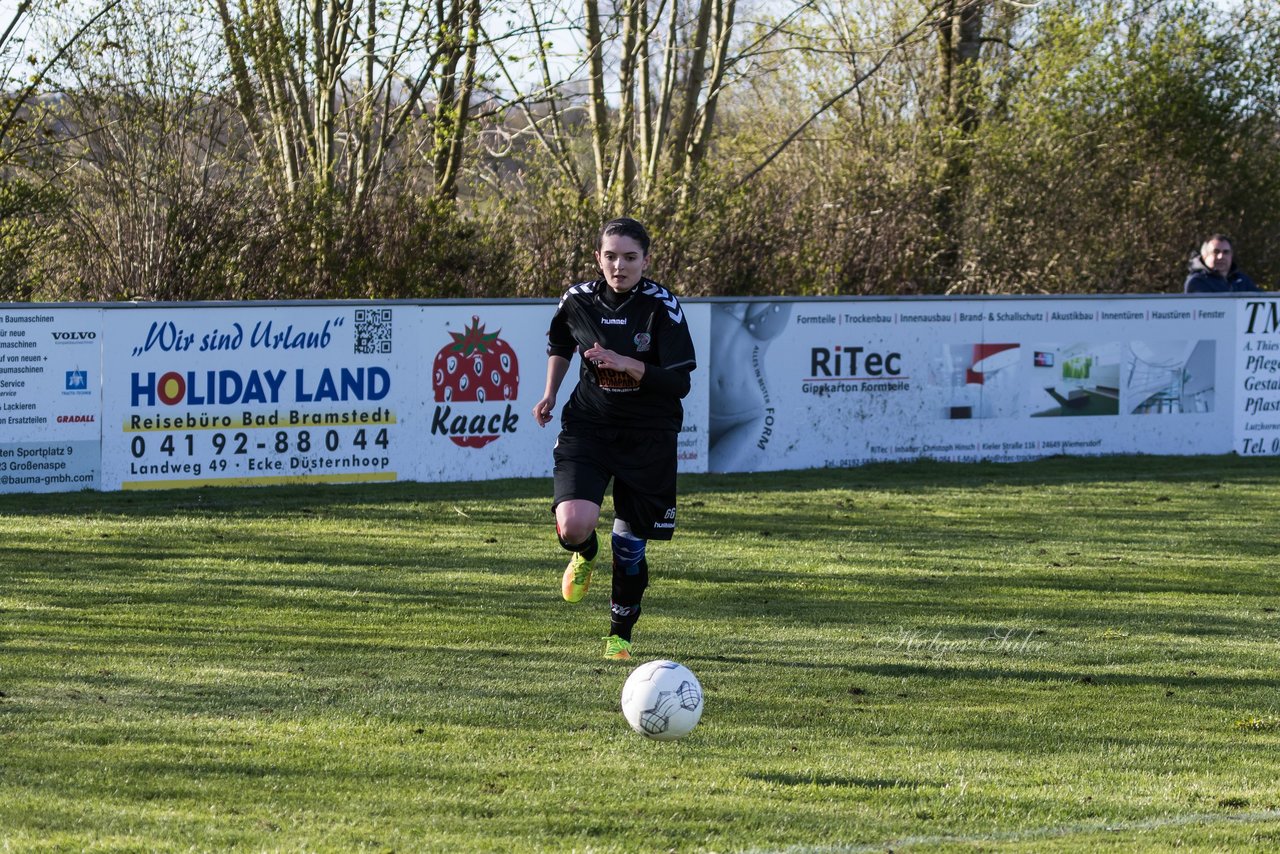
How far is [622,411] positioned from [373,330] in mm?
7288

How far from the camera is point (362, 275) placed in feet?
57.2

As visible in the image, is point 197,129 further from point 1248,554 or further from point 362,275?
point 1248,554

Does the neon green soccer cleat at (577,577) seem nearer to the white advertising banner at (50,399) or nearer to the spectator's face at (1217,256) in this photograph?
the white advertising banner at (50,399)

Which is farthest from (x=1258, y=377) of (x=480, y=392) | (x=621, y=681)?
(x=621, y=681)

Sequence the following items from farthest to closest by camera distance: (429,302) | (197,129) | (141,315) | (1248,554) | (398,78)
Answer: (398,78), (197,129), (429,302), (141,315), (1248,554)

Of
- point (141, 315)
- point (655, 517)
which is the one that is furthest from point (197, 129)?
point (655, 517)

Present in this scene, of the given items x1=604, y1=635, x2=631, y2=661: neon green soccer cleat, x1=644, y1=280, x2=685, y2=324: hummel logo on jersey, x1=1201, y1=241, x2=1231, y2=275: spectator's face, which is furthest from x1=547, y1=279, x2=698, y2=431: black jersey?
x1=1201, y1=241, x2=1231, y2=275: spectator's face

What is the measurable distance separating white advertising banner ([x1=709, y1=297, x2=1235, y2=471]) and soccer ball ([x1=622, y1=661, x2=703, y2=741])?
31.0 ft

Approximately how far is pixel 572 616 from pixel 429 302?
20.5 ft

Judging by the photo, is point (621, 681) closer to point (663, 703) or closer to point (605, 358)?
point (663, 703)

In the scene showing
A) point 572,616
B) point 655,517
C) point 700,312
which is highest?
point 700,312

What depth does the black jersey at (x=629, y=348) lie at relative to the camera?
23.8ft

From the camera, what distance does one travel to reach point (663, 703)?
5.98m

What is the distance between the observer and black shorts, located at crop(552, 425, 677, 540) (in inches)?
292
